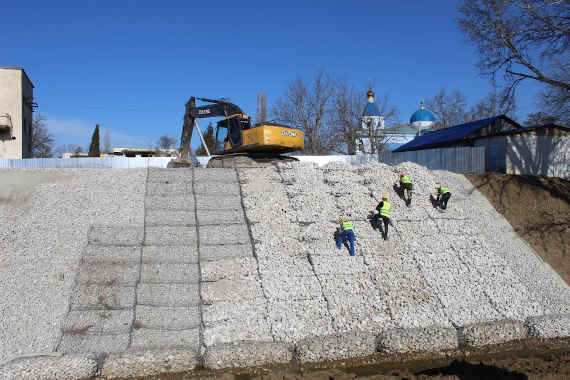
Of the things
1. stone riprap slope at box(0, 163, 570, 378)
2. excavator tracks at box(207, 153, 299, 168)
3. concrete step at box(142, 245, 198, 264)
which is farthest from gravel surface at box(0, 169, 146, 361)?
excavator tracks at box(207, 153, 299, 168)

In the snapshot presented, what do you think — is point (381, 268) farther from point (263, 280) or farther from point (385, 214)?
point (263, 280)

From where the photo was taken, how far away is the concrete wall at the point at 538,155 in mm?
19484

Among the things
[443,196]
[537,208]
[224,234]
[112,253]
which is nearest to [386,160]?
[537,208]

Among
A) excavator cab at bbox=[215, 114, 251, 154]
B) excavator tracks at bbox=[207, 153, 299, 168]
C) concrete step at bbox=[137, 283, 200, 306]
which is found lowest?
concrete step at bbox=[137, 283, 200, 306]

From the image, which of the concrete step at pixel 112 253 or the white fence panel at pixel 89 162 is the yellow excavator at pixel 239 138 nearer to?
the white fence panel at pixel 89 162

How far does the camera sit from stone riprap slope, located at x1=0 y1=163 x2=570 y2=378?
26.9 feet

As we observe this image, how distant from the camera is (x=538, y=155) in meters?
19.6

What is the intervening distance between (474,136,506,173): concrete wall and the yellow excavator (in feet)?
29.9

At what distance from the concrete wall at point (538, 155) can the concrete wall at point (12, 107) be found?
3050cm

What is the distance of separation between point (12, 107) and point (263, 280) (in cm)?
2816

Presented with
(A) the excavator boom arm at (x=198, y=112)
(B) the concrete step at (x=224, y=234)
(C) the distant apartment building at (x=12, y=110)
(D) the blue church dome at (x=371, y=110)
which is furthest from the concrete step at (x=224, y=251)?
(D) the blue church dome at (x=371, y=110)

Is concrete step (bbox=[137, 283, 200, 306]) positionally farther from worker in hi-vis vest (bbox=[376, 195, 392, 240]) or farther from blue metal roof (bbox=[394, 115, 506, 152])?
blue metal roof (bbox=[394, 115, 506, 152])

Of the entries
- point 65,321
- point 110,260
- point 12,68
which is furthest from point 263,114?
point 65,321

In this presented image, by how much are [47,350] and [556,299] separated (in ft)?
38.5
